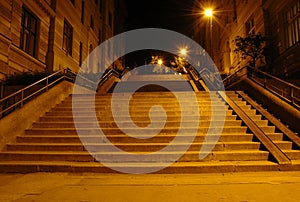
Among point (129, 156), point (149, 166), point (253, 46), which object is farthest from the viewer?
point (253, 46)

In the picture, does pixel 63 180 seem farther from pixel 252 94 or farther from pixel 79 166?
pixel 252 94

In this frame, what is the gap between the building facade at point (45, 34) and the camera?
1397 cm

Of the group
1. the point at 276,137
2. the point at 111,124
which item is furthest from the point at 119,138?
the point at 276,137

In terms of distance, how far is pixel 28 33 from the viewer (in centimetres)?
1658

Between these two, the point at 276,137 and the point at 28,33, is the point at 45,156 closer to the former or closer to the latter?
the point at 276,137

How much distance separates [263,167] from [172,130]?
302 cm

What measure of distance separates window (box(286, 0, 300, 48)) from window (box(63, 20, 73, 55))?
15.7m

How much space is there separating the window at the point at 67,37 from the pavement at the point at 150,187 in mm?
16974

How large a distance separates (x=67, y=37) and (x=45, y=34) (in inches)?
167

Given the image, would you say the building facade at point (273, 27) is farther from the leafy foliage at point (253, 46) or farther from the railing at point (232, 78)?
the railing at point (232, 78)

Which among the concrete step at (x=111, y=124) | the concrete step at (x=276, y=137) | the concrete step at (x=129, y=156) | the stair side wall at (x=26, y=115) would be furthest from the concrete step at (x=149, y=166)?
the concrete step at (x=111, y=124)

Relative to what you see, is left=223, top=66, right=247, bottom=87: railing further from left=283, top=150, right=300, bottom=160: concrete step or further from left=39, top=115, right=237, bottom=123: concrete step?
left=283, top=150, right=300, bottom=160: concrete step

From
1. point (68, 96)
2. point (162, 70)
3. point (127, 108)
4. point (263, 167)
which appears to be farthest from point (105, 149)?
point (162, 70)

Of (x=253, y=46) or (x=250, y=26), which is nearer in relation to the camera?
(x=253, y=46)
